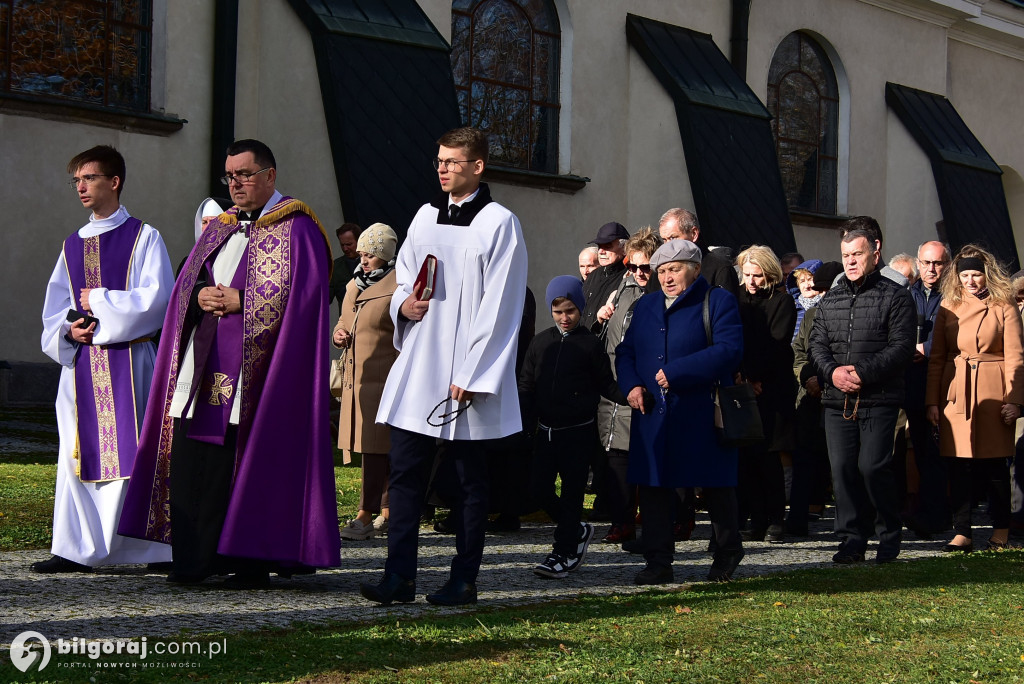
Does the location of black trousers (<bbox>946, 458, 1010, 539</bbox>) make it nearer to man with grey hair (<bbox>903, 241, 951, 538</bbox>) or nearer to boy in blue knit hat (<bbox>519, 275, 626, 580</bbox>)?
man with grey hair (<bbox>903, 241, 951, 538</bbox>)

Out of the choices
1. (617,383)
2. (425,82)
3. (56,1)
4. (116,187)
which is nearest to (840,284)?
(617,383)

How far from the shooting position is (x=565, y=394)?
24.5 ft

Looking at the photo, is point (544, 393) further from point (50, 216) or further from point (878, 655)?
point (50, 216)

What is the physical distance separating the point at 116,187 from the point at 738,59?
44.5 ft

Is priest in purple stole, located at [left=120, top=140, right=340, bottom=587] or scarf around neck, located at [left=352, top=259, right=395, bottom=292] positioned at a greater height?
scarf around neck, located at [left=352, top=259, right=395, bottom=292]

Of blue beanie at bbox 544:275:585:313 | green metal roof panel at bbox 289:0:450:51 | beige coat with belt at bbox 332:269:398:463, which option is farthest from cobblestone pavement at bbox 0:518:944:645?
green metal roof panel at bbox 289:0:450:51

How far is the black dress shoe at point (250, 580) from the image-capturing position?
244 inches

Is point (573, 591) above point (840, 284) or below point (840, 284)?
below

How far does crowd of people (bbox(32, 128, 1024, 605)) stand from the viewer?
A: 19.0 feet

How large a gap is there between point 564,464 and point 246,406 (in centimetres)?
192

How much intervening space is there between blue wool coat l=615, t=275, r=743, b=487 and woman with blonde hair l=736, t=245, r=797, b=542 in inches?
62.7

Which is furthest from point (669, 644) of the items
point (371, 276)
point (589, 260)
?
point (589, 260)

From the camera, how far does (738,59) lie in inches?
757

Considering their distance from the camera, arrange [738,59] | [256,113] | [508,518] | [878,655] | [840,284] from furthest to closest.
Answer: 1. [738,59]
2. [256,113]
3. [508,518]
4. [840,284]
5. [878,655]
